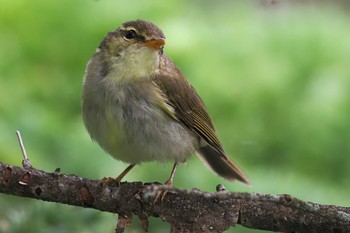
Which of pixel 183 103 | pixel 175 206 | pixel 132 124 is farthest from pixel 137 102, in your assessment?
pixel 175 206

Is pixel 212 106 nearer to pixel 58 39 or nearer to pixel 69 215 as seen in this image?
pixel 58 39

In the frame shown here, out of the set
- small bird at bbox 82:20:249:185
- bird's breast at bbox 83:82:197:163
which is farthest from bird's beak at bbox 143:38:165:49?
bird's breast at bbox 83:82:197:163

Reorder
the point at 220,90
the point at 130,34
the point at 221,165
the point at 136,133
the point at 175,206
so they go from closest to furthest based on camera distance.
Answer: the point at 175,206, the point at 136,133, the point at 130,34, the point at 221,165, the point at 220,90

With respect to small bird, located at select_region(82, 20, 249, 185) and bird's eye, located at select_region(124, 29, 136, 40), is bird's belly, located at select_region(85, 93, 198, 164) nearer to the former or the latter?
small bird, located at select_region(82, 20, 249, 185)

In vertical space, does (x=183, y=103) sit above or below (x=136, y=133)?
above

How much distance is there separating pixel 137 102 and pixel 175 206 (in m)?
0.73

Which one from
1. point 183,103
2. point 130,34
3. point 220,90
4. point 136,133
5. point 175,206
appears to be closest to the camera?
point 175,206

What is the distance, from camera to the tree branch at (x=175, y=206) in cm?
293

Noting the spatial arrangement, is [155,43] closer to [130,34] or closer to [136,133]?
[130,34]

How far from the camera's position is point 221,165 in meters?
4.34

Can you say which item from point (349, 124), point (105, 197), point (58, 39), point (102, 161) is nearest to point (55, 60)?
point (58, 39)

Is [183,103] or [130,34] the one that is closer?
[130,34]

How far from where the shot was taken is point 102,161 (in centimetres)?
462

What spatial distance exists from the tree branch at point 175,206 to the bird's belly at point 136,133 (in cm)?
42
